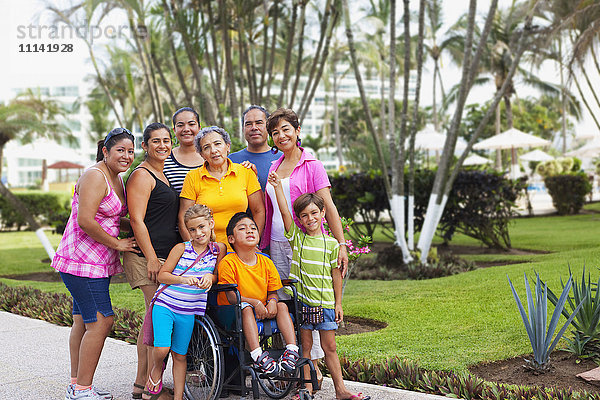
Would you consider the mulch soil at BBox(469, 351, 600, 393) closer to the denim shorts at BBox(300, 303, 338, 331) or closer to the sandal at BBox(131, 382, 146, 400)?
the denim shorts at BBox(300, 303, 338, 331)

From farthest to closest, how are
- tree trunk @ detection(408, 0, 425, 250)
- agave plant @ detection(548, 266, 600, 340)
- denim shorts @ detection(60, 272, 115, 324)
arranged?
tree trunk @ detection(408, 0, 425, 250) < agave plant @ detection(548, 266, 600, 340) < denim shorts @ detection(60, 272, 115, 324)

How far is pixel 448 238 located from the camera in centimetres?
1191

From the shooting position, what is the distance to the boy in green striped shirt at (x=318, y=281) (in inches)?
156

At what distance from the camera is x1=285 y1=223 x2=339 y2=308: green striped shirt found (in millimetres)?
3979

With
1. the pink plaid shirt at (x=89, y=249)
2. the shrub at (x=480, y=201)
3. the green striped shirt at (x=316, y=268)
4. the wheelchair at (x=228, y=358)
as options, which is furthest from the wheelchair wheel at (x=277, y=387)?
the shrub at (x=480, y=201)

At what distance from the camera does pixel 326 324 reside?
13.0 ft

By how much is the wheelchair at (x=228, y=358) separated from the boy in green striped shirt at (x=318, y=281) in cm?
10

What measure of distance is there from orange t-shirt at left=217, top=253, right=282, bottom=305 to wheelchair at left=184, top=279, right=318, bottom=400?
0.08 metres

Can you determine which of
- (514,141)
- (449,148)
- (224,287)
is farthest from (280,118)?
(514,141)

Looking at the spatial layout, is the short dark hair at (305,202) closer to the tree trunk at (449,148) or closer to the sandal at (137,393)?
the sandal at (137,393)

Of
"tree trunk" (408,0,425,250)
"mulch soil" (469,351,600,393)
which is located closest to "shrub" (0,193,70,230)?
"tree trunk" (408,0,425,250)

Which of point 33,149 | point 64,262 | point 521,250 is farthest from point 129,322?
point 33,149

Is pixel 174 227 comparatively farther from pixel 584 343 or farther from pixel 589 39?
Answer: pixel 589 39

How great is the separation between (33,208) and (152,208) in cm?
2221
